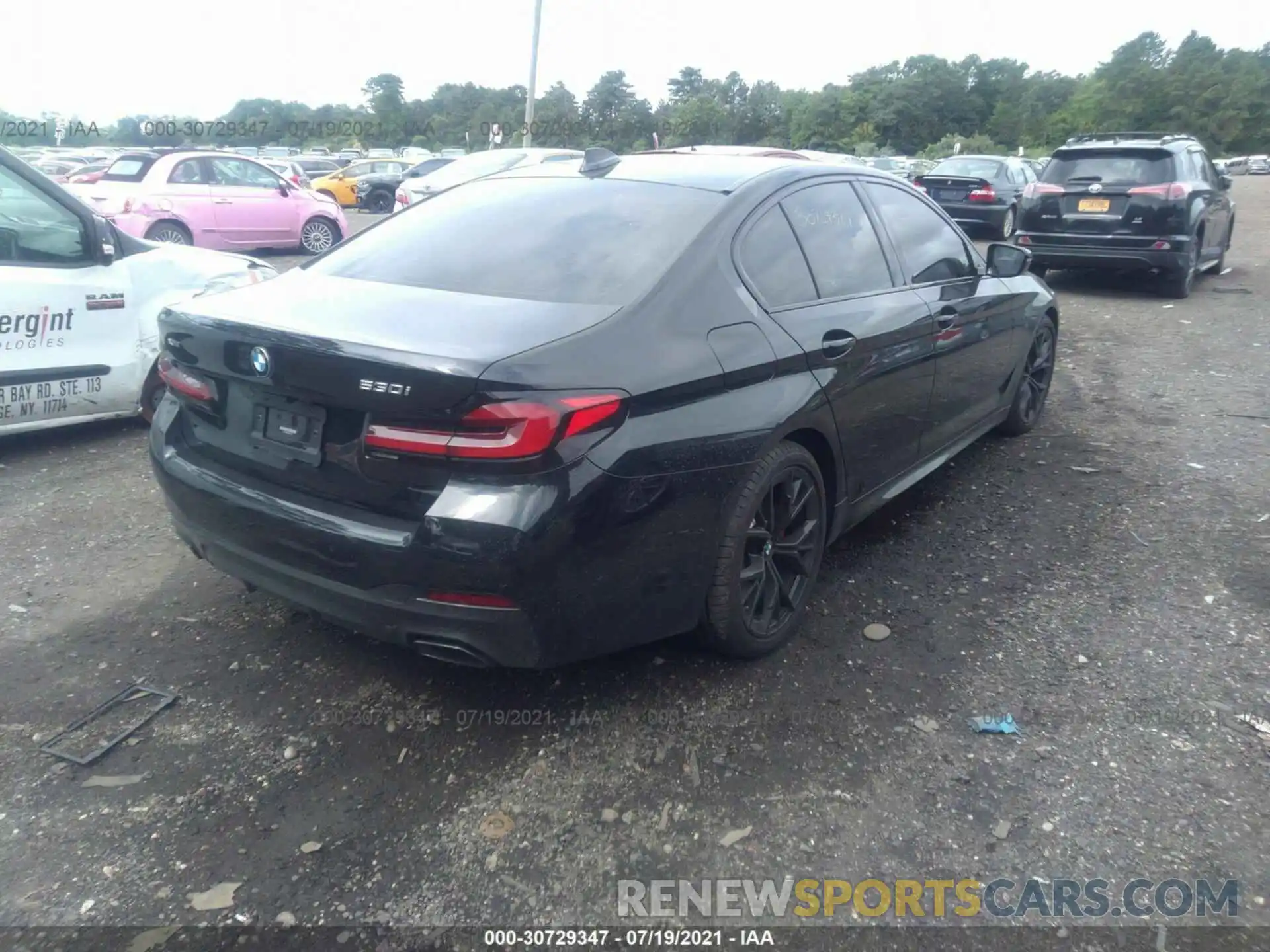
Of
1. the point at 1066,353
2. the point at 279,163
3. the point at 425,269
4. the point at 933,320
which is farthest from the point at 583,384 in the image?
the point at 279,163

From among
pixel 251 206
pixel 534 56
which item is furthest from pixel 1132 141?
pixel 534 56

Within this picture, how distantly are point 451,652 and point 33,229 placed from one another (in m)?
3.99

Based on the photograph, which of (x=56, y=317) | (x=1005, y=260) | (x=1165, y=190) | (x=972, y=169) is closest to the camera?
(x=1005, y=260)

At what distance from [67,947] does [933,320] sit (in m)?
3.63

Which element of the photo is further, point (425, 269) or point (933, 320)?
point (933, 320)

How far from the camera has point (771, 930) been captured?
2326 millimetres

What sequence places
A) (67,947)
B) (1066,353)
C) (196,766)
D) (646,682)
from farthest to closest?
(1066,353), (646,682), (196,766), (67,947)

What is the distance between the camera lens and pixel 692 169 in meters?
3.76

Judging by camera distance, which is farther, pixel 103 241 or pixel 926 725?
pixel 103 241

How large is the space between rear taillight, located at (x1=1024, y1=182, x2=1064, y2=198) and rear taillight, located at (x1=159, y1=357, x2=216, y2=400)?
9.76m

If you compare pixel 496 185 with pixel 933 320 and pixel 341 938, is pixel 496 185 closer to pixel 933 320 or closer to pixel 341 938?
pixel 933 320

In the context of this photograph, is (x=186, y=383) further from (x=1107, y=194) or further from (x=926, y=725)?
(x=1107, y=194)

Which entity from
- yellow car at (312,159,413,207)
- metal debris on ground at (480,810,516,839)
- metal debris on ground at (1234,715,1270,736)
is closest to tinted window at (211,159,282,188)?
yellow car at (312,159,413,207)

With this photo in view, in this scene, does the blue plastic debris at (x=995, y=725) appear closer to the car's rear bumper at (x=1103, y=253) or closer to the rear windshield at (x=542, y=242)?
the rear windshield at (x=542, y=242)
